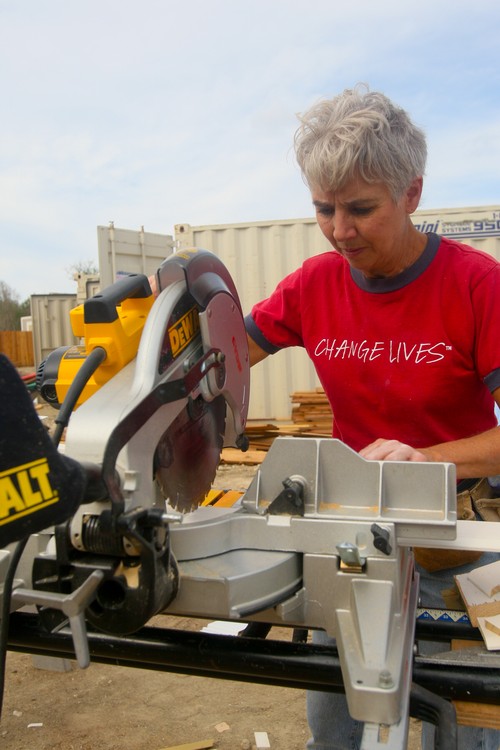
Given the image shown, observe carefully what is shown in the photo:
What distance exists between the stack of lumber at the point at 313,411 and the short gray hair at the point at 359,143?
5351mm

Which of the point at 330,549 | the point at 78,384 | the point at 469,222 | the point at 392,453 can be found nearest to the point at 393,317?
the point at 392,453

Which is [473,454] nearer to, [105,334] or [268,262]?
[105,334]

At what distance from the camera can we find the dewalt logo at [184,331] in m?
1.28

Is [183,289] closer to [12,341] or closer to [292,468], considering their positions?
[292,468]

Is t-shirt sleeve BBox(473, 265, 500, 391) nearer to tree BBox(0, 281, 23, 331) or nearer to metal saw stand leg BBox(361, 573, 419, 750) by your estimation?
metal saw stand leg BBox(361, 573, 419, 750)

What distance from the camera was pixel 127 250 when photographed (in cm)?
920

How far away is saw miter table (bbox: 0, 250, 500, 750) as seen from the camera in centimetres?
103

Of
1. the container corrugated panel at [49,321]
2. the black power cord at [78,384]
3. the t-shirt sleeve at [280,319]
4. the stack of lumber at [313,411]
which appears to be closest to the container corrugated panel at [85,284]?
the container corrugated panel at [49,321]

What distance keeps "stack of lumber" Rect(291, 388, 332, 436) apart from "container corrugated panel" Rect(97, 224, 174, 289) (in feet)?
8.50

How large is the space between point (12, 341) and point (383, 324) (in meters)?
22.8

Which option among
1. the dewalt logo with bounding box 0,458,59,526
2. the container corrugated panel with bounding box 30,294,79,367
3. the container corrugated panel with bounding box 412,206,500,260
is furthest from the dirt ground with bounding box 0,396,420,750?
the container corrugated panel with bounding box 30,294,79,367

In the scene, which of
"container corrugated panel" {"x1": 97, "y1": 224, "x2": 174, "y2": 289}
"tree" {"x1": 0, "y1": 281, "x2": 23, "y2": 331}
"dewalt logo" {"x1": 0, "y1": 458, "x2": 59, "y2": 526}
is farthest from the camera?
"tree" {"x1": 0, "y1": 281, "x2": 23, "y2": 331}

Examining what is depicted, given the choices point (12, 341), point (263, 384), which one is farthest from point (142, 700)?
point (12, 341)

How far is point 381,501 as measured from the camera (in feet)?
3.93
